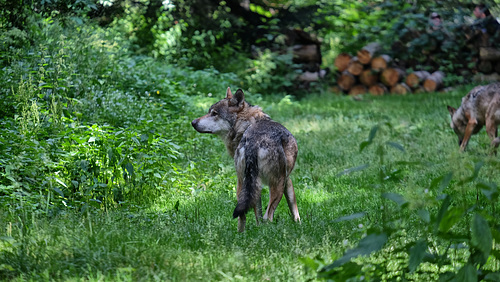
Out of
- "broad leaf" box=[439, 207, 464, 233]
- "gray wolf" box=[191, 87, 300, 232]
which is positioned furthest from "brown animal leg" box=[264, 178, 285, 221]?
"broad leaf" box=[439, 207, 464, 233]

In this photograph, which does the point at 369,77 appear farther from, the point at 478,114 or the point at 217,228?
the point at 217,228

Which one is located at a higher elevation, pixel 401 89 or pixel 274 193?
pixel 274 193

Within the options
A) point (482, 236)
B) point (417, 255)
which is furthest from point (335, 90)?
point (482, 236)

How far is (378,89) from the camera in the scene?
56.0ft

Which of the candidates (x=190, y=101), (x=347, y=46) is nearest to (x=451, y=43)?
(x=347, y=46)

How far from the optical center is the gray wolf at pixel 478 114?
9266mm

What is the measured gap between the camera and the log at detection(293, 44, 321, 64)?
17.6 m

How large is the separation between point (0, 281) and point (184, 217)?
2188 mm

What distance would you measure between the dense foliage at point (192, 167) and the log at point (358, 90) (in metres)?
1.40

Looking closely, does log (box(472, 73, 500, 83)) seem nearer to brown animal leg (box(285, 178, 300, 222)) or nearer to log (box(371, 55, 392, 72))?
log (box(371, 55, 392, 72))

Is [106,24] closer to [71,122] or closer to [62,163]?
[71,122]

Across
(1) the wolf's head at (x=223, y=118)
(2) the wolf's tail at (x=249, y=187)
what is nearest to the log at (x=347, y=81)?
(1) the wolf's head at (x=223, y=118)

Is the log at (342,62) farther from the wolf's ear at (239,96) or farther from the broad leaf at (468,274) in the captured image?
the broad leaf at (468,274)

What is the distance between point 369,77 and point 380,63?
549 millimetres
